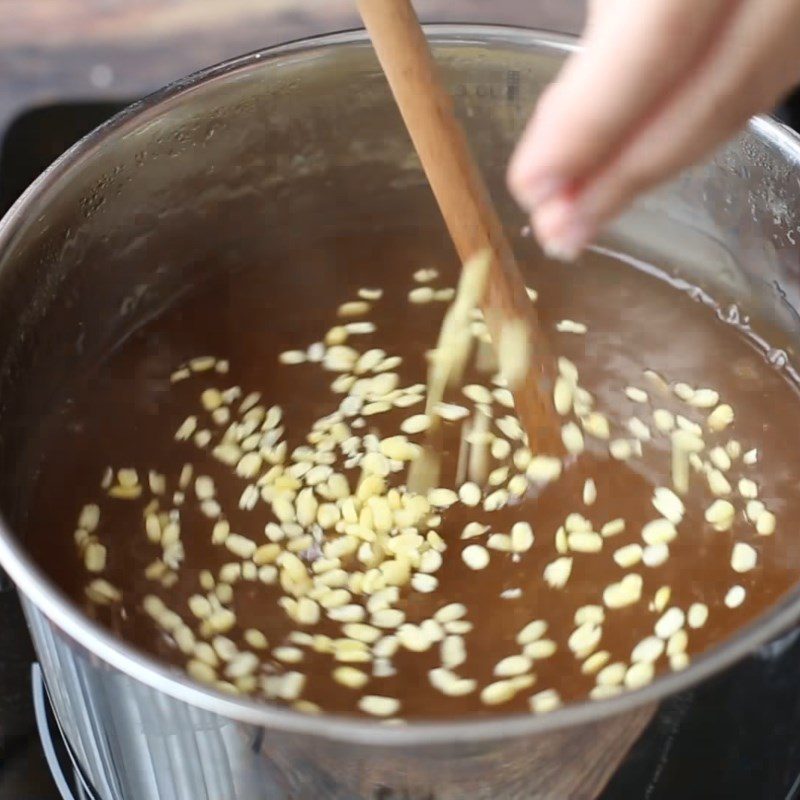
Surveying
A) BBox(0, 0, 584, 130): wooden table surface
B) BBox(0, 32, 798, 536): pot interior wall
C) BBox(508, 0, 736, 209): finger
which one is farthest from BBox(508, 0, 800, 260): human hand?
BBox(0, 0, 584, 130): wooden table surface

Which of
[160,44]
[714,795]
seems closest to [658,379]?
[714,795]

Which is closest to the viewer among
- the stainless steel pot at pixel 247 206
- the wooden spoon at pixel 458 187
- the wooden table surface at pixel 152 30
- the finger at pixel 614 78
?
the finger at pixel 614 78

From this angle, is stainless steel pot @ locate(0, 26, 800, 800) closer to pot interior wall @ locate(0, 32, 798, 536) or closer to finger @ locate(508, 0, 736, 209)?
pot interior wall @ locate(0, 32, 798, 536)

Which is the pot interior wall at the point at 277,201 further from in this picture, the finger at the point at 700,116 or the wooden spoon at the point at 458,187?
the finger at the point at 700,116

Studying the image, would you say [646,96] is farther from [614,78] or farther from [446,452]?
[446,452]

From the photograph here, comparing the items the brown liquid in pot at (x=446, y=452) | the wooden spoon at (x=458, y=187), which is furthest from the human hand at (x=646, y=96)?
the brown liquid in pot at (x=446, y=452)

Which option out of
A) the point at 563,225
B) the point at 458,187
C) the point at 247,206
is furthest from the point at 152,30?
the point at 563,225

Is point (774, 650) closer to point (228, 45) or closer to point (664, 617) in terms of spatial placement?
point (664, 617)

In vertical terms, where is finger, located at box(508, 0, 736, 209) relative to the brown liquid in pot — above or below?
above
